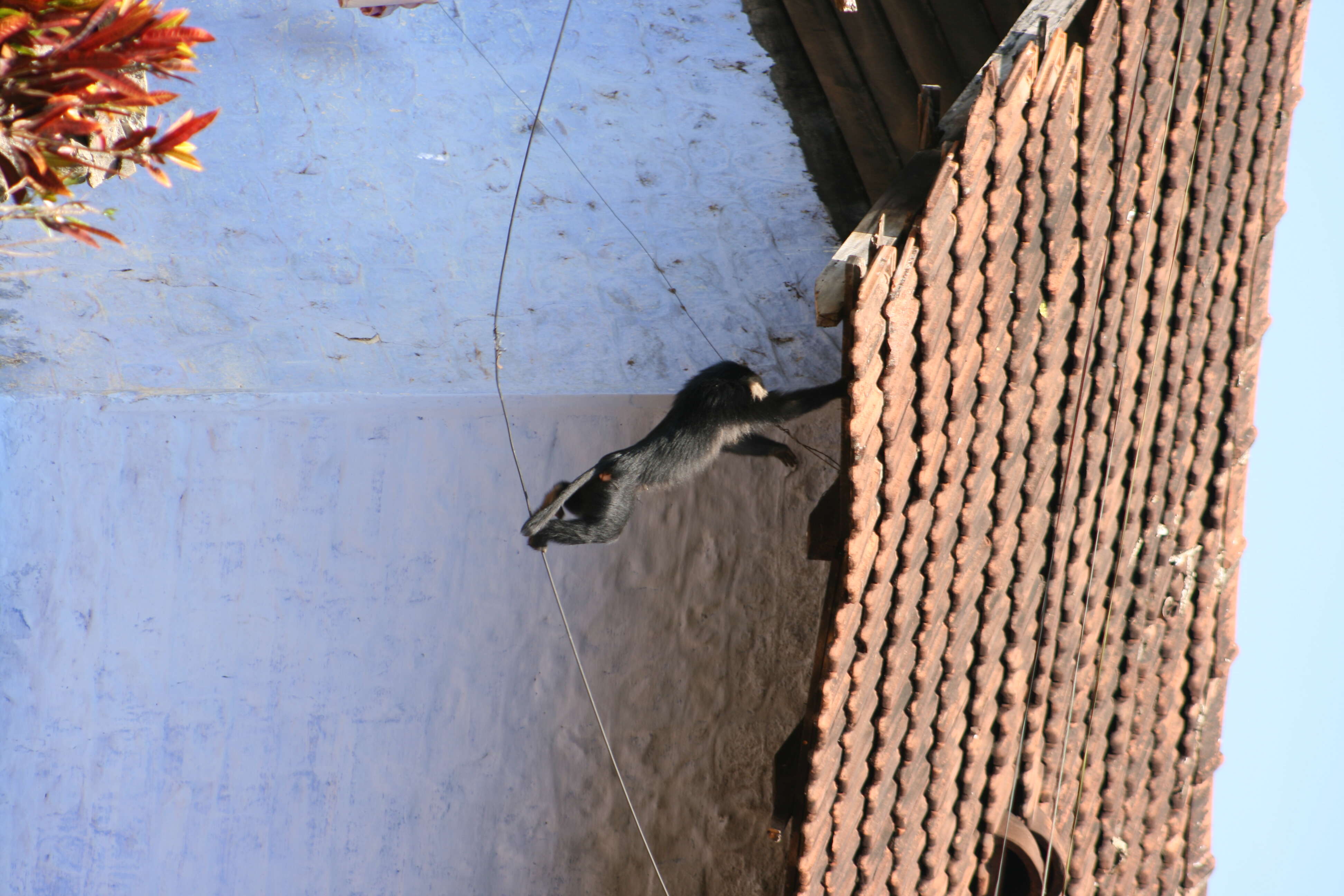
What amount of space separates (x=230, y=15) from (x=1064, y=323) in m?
2.65

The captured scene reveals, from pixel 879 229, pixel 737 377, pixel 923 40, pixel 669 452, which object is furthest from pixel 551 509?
pixel 923 40

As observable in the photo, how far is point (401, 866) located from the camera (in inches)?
161

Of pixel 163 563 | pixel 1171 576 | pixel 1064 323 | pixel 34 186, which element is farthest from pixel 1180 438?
pixel 163 563

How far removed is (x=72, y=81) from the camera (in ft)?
3.89

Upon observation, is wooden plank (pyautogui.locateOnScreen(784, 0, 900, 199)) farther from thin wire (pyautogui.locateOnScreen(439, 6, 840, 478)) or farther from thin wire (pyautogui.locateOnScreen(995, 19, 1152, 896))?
thin wire (pyautogui.locateOnScreen(439, 6, 840, 478))

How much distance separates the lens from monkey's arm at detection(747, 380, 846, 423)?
8.18 ft

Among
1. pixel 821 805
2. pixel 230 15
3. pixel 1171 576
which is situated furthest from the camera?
pixel 1171 576

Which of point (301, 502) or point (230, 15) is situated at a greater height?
point (230, 15)

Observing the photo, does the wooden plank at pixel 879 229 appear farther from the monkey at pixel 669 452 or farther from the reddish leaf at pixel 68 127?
the reddish leaf at pixel 68 127

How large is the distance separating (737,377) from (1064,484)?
3.11 feet

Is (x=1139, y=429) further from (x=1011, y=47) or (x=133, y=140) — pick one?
(x=133, y=140)

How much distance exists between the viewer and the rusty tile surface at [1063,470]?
1919mm

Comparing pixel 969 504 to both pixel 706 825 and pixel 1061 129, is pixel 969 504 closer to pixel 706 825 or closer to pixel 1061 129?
pixel 1061 129

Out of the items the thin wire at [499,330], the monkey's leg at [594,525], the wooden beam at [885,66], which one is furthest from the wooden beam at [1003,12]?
the monkey's leg at [594,525]
